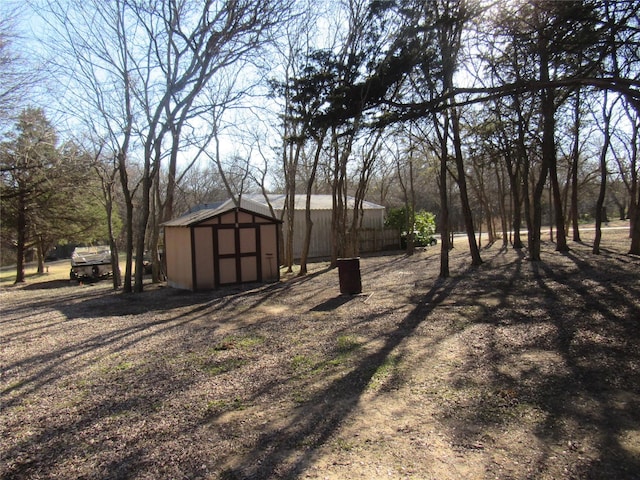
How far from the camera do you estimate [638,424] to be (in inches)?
138

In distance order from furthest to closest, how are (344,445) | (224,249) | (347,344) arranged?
1. (224,249)
2. (347,344)
3. (344,445)

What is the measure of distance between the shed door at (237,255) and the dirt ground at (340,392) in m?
4.58

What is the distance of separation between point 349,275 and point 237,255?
4.59 metres

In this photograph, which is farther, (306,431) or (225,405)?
(225,405)

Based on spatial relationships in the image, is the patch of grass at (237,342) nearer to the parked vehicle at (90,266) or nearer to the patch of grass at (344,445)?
the patch of grass at (344,445)

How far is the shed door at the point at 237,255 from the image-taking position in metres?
13.7

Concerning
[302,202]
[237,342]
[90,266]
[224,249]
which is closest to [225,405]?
[237,342]

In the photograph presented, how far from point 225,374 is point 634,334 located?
510 cm

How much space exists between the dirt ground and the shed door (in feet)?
15.0

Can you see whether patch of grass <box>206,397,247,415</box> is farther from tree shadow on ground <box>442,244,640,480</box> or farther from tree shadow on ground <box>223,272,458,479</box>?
tree shadow on ground <box>442,244,640,480</box>

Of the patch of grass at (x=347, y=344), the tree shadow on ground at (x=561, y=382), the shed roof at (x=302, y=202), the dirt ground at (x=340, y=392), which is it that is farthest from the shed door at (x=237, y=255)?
the shed roof at (x=302, y=202)

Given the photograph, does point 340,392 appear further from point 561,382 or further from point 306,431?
point 561,382

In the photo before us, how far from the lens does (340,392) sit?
4551 millimetres

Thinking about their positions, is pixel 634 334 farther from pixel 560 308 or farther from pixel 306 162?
pixel 306 162
